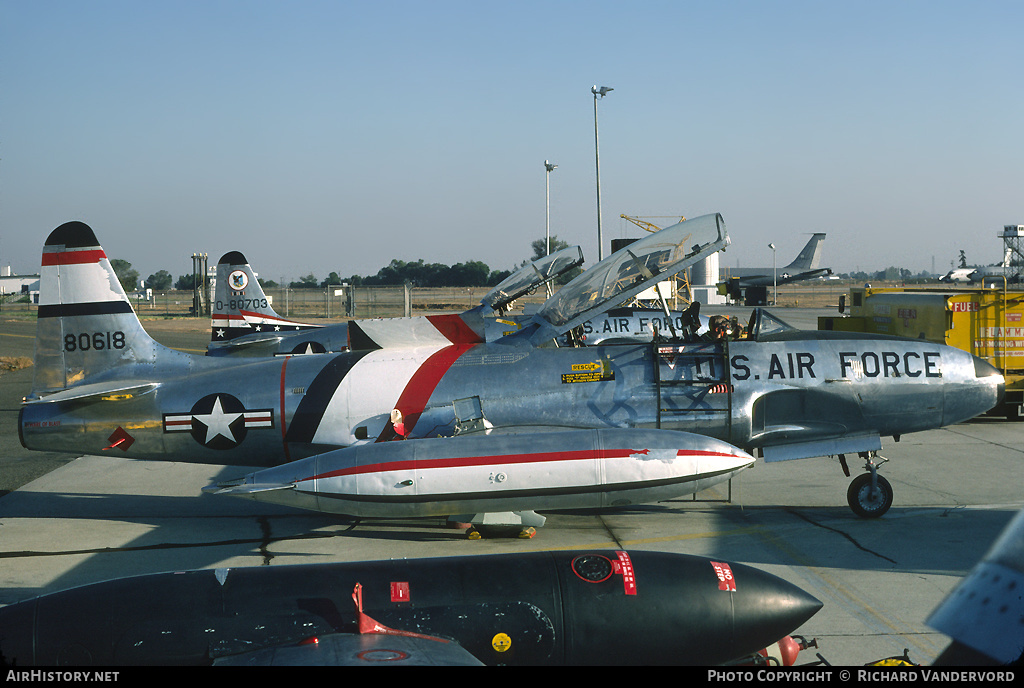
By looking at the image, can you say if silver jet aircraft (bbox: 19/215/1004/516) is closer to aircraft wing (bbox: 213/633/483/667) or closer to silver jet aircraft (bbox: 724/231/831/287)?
aircraft wing (bbox: 213/633/483/667)

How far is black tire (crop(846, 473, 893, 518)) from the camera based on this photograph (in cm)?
931

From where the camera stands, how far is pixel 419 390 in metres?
9.15

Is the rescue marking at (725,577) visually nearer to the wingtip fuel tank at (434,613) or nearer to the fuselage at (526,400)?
the wingtip fuel tank at (434,613)

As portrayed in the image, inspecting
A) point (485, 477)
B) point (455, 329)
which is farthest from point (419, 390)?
point (455, 329)

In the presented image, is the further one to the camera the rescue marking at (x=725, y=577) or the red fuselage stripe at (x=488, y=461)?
the red fuselage stripe at (x=488, y=461)

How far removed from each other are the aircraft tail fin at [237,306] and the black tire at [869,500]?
51.0 ft

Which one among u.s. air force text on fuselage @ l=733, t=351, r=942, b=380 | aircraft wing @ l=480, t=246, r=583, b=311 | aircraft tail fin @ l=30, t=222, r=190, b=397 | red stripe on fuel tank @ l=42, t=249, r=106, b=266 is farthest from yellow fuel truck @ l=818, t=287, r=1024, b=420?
red stripe on fuel tank @ l=42, t=249, r=106, b=266

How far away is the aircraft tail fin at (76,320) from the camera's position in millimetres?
9797

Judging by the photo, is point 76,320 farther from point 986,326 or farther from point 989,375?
point 986,326

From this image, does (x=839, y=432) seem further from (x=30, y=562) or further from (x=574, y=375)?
(x=30, y=562)

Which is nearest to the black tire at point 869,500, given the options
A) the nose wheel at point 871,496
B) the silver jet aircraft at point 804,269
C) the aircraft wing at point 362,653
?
the nose wheel at point 871,496

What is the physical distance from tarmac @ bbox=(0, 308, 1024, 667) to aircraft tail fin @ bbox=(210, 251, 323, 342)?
30.0ft

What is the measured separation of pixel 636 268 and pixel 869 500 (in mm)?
3834
